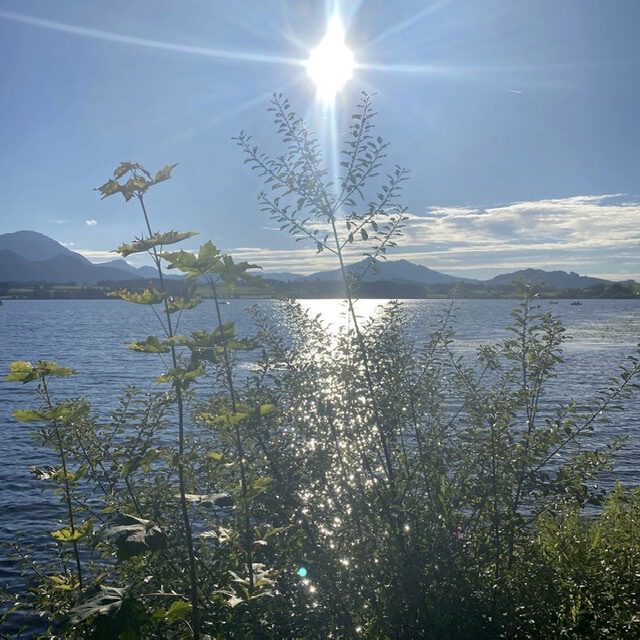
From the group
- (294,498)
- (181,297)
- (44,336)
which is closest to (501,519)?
(294,498)

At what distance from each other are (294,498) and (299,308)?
6.67ft

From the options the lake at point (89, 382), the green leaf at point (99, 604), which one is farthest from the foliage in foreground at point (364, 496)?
the green leaf at point (99, 604)

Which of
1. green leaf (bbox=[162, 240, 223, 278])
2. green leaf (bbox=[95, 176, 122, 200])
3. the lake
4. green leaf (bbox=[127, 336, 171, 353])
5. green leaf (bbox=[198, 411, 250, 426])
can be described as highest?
green leaf (bbox=[95, 176, 122, 200])

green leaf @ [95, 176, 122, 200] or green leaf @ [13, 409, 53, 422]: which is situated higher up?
green leaf @ [95, 176, 122, 200]

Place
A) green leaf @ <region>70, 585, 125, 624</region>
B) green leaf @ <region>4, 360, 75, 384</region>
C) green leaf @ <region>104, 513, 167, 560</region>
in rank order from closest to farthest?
green leaf @ <region>70, 585, 125, 624</region>
green leaf @ <region>104, 513, 167, 560</region>
green leaf @ <region>4, 360, 75, 384</region>

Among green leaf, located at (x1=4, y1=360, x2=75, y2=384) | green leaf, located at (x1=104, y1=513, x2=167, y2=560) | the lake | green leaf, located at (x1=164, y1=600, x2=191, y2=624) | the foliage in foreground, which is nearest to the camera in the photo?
green leaf, located at (x1=104, y1=513, x2=167, y2=560)

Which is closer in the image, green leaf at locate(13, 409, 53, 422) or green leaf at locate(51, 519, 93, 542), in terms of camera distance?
green leaf at locate(13, 409, 53, 422)

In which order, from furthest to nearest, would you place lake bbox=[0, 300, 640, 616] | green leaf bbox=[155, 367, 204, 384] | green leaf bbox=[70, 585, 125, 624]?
1. lake bbox=[0, 300, 640, 616]
2. green leaf bbox=[155, 367, 204, 384]
3. green leaf bbox=[70, 585, 125, 624]

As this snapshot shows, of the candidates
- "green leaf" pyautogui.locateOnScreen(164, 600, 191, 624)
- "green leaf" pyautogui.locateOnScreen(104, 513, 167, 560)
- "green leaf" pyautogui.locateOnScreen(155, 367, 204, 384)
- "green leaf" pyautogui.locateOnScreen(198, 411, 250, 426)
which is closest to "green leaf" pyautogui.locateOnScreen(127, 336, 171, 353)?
"green leaf" pyautogui.locateOnScreen(155, 367, 204, 384)

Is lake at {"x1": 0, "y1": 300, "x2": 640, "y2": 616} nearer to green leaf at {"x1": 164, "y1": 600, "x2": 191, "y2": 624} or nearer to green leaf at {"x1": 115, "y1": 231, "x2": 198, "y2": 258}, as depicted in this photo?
green leaf at {"x1": 115, "y1": 231, "x2": 198, "y2": 258}

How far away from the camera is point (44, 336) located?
79.8 meters

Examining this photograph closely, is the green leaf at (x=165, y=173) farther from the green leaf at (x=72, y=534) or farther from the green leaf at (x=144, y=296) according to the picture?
the green leaf at (x=72, y=534)

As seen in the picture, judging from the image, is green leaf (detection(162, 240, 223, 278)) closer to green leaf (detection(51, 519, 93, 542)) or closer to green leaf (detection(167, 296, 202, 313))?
green leaf (detection(167, 296, 202, 313))

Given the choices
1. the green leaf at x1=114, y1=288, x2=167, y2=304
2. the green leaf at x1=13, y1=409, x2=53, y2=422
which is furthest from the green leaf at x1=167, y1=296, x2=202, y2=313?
the green leaf at x1=13, y1=409, x2=53, y2=422
